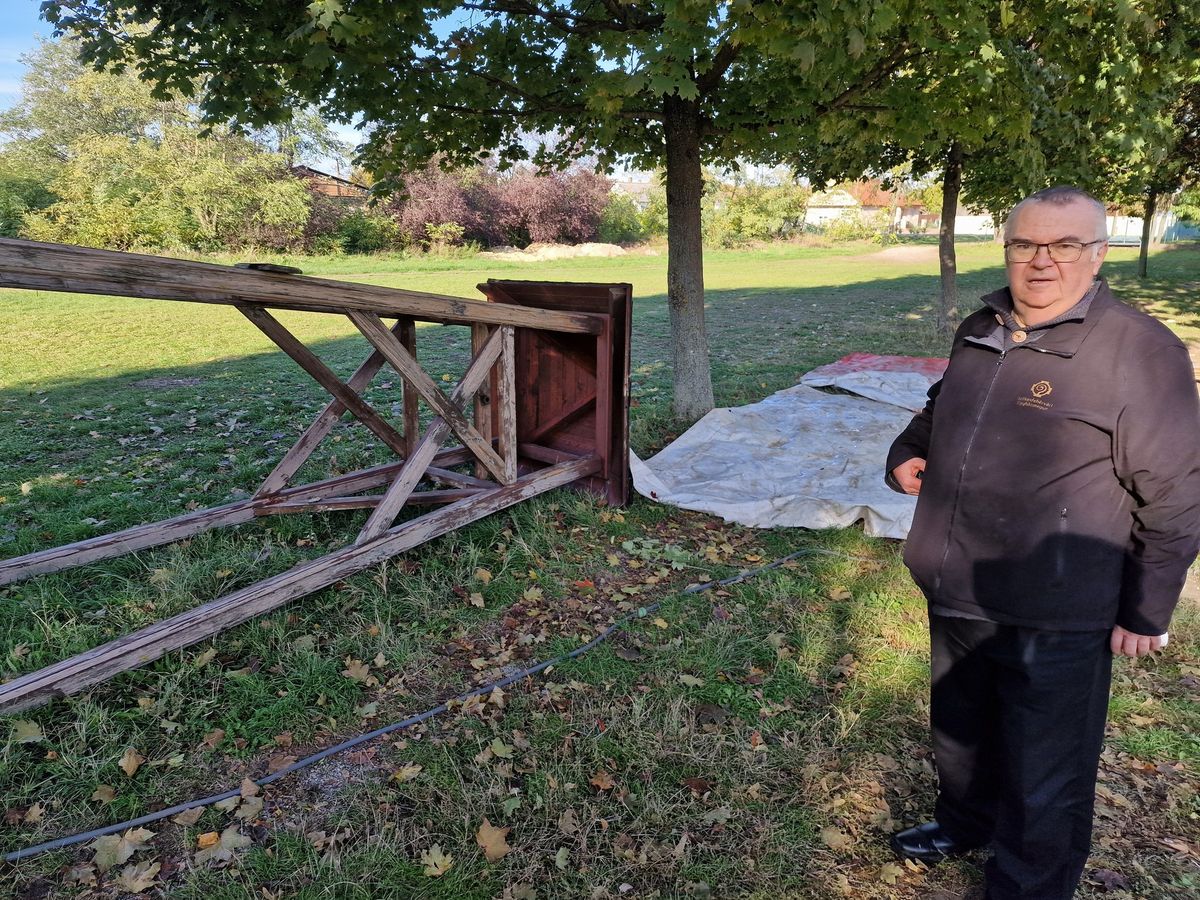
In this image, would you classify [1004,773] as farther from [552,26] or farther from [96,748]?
[552,26]

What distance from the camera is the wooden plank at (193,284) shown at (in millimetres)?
2379

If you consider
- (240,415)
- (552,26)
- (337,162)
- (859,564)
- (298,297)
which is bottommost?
(859,564)

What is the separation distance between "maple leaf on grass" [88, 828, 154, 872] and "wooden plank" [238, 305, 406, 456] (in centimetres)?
198

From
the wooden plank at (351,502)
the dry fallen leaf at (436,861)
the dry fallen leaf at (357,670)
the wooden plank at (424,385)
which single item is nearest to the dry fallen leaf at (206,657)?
the dry fallen leaf at (357,670)

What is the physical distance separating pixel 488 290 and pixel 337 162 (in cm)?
3978

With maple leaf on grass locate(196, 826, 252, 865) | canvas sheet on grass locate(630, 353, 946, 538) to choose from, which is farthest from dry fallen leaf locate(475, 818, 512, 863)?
canvas sheet on grass locate(630, 353, 946, 538)

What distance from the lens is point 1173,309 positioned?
15.5 m

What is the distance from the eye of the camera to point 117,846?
7.80 ft

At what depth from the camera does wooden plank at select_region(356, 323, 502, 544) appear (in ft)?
12.5

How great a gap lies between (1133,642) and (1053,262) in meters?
0.99

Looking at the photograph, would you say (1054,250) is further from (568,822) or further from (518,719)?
(518,719)

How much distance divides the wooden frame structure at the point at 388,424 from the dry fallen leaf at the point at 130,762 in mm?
342

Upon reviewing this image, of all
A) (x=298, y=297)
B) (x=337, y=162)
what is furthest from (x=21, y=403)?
(x=337, y=162)

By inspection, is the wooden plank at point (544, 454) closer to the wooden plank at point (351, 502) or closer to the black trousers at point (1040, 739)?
the wooden plank at point (351, 502)
